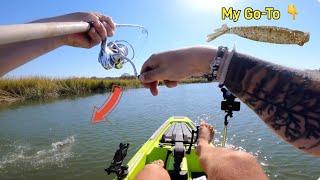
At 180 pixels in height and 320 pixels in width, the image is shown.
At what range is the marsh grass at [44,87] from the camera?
3047 cm

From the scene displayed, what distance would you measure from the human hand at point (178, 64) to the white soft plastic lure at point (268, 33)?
608mm

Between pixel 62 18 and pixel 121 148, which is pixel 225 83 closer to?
pixel 62 18

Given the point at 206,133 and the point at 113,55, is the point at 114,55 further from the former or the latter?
the point at 206,133

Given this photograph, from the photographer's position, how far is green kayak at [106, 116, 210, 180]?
490 centimetres

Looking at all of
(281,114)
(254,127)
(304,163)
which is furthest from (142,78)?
(254,127)

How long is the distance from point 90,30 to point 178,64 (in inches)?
16.9

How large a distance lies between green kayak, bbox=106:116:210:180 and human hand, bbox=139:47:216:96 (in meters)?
2.99

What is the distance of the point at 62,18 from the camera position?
1574 mm

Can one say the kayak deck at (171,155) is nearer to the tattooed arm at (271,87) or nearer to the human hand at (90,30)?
the human hand at (90,30)

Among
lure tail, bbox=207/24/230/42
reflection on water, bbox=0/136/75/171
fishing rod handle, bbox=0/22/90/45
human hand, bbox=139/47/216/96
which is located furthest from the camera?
reflection on water, bbox=0/136/75/171

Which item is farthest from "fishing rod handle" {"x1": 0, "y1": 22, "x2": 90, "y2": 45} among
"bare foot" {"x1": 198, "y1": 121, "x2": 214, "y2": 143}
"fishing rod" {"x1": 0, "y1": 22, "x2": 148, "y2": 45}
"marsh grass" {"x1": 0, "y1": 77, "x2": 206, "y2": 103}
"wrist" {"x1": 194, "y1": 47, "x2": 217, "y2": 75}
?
"marsh grass" {"x1": 0, "y1": 77, "x2": 206, "y2": 103}

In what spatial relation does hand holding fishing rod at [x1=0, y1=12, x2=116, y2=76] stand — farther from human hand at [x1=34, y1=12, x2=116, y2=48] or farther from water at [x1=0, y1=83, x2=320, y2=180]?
water at [x1=0, y1=83, x2=320, y2=180]

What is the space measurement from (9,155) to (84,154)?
2504 millimetres

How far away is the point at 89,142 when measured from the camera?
521 inches
